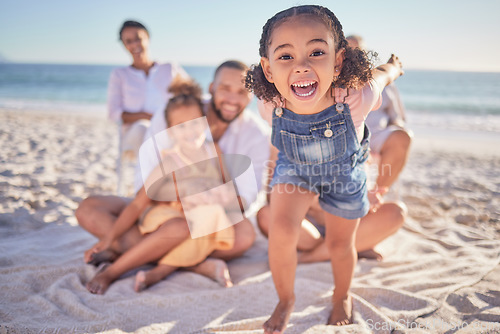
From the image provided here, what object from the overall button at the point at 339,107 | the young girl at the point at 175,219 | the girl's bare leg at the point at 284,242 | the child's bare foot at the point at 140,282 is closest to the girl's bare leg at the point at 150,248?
the young girl at the point at 175,219

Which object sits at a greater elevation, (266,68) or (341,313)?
(266,68)

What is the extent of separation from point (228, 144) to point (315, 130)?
1201 mm

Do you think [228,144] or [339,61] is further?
[228,144]

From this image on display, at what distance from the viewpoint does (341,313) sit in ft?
5.69

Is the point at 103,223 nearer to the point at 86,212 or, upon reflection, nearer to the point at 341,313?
the point at 86,212

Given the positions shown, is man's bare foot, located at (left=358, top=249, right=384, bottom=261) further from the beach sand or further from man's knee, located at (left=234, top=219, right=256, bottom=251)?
man's knee, located at (left=234, top=219, right=256, bottom=251)

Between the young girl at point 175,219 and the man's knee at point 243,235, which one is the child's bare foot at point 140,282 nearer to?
the young girl at point 175,219

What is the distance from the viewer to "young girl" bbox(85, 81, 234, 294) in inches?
83.0

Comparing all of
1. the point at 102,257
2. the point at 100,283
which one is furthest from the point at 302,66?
the point at 102,257

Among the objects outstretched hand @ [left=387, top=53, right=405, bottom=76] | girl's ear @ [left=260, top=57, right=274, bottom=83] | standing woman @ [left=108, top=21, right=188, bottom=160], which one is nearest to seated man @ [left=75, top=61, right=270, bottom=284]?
girl's ear @ [left=260, top=57, right=274, bottom=83]

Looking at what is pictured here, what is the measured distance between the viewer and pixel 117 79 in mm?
3930

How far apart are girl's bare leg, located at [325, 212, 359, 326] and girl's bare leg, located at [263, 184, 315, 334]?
0.22 meters

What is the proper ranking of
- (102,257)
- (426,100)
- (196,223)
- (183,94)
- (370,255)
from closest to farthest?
1. (196,223)
2. (102,257)
3. (370,255)
4. (183,94)
5. (426,100)

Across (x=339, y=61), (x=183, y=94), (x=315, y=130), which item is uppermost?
(x=339, y=61)
